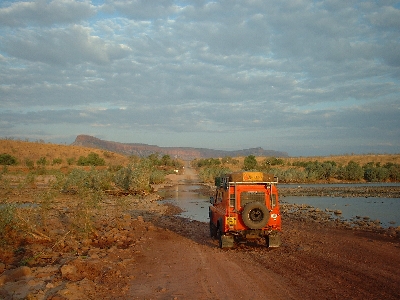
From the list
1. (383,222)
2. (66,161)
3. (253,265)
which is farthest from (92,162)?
(253,265)

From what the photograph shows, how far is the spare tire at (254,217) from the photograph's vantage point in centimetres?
1268

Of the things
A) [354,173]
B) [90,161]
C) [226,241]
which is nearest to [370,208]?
[226,241]

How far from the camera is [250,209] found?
1273cm

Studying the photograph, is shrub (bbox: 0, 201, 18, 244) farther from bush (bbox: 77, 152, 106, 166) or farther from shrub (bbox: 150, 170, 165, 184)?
bush (bbox: 77, 152, 106, 166)

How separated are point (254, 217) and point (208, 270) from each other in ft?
10.1

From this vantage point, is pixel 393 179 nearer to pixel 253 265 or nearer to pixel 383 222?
pixel 383 222

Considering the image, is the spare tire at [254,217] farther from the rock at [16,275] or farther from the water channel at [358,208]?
the water channel at [358,208]

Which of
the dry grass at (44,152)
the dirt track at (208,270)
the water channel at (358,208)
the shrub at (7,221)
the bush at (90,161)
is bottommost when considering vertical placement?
the water channel at (358,208)

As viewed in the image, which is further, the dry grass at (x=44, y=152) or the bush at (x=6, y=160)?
the dry grass at (x=44, y=152)

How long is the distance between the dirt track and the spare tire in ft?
3.12

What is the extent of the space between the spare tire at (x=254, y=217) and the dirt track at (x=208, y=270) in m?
0.95

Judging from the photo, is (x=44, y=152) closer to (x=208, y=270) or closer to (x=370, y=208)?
(x=370, y=208)

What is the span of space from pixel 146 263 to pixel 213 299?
4.05 m

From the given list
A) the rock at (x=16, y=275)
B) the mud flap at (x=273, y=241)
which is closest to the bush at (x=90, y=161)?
the mud flap at (x=273, y=241)
